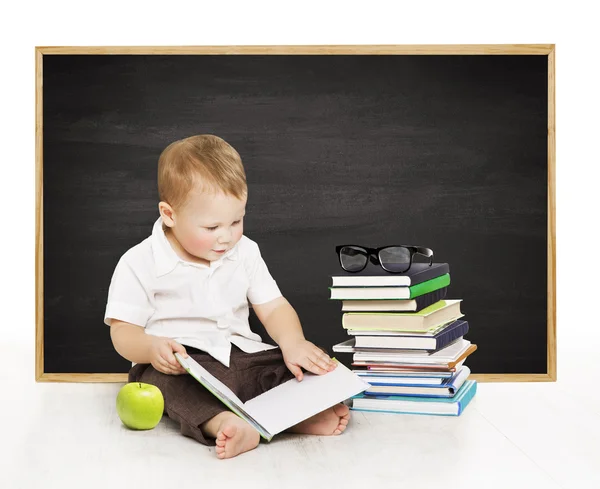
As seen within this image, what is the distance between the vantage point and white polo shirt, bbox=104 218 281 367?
2.21 metres

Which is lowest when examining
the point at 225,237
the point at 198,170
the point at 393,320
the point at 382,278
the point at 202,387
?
the point at 202,387

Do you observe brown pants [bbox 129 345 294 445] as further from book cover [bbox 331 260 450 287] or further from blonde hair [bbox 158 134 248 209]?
blonde hair [bbox 158 134 248 209]

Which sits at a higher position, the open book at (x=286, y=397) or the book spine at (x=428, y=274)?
the book spine at (x=428, y=274)

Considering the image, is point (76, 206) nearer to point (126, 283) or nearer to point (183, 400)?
point (126, 283)

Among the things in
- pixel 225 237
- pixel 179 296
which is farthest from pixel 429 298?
pixel 179 296

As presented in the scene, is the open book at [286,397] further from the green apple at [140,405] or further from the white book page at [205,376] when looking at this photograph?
the green apple at [140,405]

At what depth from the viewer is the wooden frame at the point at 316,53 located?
8.49 ft

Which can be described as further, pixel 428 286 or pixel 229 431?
pixel 428 286

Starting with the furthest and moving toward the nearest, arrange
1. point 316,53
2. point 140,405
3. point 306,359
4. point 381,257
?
1. point 316,53
2. point 381,257
3. point 306,359
4. point 140,405

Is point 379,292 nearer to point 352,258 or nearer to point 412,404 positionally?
point 352,258

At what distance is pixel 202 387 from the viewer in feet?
6.58

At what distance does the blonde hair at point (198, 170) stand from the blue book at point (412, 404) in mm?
608

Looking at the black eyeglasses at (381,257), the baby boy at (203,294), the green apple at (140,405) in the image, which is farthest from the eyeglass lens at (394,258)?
the green apple at (140,405)

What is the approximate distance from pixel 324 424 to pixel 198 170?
70 centimetres
